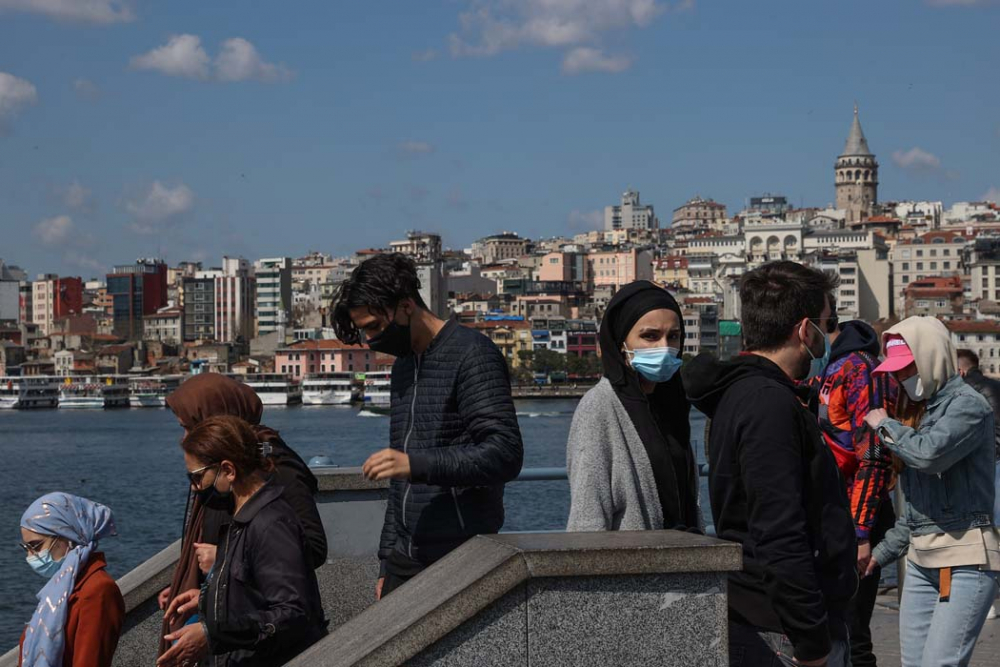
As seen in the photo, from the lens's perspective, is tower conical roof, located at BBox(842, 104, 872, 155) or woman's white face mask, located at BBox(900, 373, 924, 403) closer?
woman's white face mask, located at BBox(900, 373, 924, 403)

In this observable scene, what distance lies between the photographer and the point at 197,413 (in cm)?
274

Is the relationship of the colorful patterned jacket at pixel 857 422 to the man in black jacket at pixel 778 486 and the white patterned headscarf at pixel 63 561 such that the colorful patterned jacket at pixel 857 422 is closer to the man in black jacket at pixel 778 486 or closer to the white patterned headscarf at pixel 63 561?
the man in black jacket at pixel 778 486

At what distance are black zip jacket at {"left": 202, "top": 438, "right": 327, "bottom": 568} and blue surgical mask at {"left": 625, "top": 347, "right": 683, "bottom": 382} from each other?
676mm

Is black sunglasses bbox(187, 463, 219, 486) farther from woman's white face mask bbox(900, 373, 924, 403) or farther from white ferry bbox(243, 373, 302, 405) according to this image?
white ferry bbox(243, 373, 302, 405)

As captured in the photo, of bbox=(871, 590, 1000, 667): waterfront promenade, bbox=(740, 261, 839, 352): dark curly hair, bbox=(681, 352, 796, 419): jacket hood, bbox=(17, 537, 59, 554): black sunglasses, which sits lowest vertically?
bbox=(871, 590, 1000, 667): waterfront promenade

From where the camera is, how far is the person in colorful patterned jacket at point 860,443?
10.7 ft

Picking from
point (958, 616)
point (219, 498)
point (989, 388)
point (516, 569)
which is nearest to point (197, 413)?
point (219, 498)

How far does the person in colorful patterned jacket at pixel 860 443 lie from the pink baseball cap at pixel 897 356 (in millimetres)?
218

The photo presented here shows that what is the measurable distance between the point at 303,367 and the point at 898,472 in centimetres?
8190

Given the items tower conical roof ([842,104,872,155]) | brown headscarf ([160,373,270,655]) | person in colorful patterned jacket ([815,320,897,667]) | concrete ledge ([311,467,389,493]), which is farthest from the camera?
tower conical roof ([842,104,872,155])

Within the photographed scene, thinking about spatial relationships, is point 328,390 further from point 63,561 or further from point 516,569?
point 516,569

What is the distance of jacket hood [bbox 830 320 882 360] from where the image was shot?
137 inches

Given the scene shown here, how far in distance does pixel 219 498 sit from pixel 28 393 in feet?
263

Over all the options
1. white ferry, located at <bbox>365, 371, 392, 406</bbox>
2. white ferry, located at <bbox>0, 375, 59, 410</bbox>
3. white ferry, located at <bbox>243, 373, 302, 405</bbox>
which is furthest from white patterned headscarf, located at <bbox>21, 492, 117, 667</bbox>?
white ferry, located at <bbox>0, 375, 59, 410</bbox>
